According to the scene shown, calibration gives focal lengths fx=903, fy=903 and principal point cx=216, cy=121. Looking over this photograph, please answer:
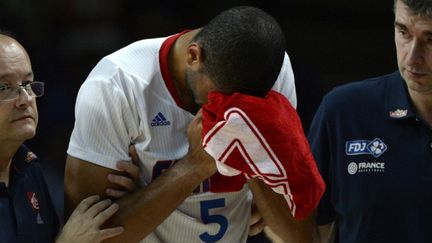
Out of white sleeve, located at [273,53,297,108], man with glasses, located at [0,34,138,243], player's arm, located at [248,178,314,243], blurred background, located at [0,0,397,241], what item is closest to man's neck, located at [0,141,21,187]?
man with glasses, located at [0,34,138,243]

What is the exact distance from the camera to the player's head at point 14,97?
2.87 m

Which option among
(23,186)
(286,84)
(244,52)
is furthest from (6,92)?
(286,84)

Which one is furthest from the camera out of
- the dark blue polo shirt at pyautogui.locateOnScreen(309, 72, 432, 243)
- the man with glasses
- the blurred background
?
the blurred background

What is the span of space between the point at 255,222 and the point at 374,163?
0.51 m

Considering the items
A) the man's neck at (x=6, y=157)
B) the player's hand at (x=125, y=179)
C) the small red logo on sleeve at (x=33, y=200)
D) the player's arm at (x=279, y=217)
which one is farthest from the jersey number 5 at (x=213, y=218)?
the man's neck at (x=6, y=157)

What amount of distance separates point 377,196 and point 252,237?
64cm

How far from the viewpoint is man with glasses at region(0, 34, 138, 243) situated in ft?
9.39

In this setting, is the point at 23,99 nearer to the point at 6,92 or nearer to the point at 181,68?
the point at 6,92

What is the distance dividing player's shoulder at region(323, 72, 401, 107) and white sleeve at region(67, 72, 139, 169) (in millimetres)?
722

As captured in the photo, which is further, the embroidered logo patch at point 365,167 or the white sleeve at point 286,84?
the white sleeve at point 286,84

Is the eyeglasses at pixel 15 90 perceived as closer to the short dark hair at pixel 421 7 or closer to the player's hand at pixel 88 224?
the player's hand at pixel 88 224

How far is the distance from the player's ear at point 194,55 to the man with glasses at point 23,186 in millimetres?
497

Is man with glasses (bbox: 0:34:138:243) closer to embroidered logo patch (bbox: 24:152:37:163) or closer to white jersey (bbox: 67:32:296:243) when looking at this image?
embroidered logo patch (bbox: 24:152:37:163)

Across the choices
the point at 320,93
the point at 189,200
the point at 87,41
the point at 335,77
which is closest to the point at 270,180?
the point at 189,200
